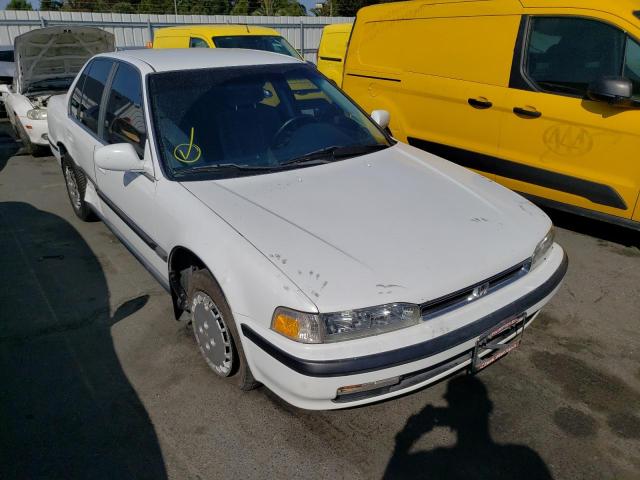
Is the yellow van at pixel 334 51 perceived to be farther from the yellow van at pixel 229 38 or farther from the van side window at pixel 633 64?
the van side window at pixel 633 64

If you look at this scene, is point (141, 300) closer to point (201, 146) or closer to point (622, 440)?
point (201, 146)

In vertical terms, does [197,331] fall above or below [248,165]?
below

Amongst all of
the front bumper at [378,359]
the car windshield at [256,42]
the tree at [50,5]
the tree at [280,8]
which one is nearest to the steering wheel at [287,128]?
the front bumper at [378,359]

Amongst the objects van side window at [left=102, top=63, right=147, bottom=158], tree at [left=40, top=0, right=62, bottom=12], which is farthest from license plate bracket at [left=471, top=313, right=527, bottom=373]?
tree at [left=40, top=0, right=62, bottom=12]

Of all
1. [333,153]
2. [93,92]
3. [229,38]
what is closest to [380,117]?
[333,153]

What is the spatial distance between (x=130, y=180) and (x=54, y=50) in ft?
18.0

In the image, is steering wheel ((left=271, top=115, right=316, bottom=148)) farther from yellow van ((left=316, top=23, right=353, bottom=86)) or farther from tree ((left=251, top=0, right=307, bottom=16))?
tree ((left=251, top=0, right=307, bottom=16))

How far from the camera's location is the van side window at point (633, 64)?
3.78 meters

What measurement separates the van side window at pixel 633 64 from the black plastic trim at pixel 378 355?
250 centimetres

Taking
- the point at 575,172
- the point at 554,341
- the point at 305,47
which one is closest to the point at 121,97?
the point at 554,341

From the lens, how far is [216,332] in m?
2.60

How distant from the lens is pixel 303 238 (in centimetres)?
231

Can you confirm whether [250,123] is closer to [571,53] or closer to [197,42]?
[571,53]

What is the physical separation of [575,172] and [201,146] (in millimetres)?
2907
